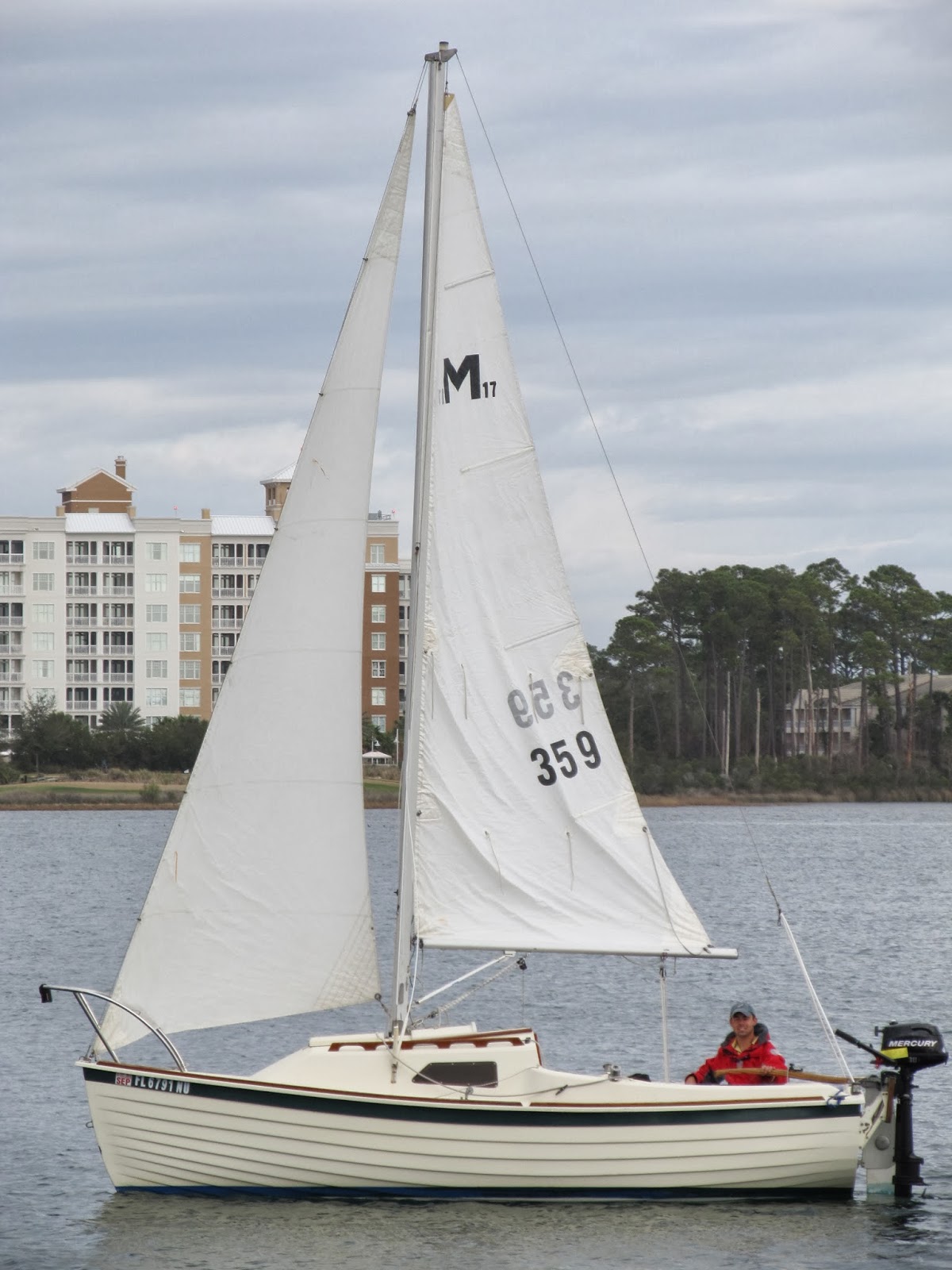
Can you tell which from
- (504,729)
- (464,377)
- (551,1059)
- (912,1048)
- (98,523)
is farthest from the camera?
(98,523)

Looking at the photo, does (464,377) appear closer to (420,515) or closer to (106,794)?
(420,515)

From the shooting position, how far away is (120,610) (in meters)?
137

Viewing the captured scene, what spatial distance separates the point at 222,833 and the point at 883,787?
133252mm

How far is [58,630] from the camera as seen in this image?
5379 inches

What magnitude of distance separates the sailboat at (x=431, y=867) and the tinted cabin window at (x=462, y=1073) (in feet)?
0.08

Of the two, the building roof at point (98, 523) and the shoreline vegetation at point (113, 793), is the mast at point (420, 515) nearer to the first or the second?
the shoreline vegetation at point (113, 793)

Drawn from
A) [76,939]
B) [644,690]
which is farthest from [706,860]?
[644,690]

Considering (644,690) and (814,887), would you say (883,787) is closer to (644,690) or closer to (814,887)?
(644,690)

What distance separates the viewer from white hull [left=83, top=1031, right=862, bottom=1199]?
16219 mm

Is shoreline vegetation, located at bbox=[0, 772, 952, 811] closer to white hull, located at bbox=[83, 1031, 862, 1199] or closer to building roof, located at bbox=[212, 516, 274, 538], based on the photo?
building roof, located at bbox=[212, 516, 274, 538]

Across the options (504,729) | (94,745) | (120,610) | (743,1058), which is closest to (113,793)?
(94,745)

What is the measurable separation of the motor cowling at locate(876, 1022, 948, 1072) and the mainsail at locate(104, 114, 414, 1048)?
4.73m

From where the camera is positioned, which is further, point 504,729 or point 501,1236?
point 504,729

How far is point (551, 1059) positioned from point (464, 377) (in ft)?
43.2
